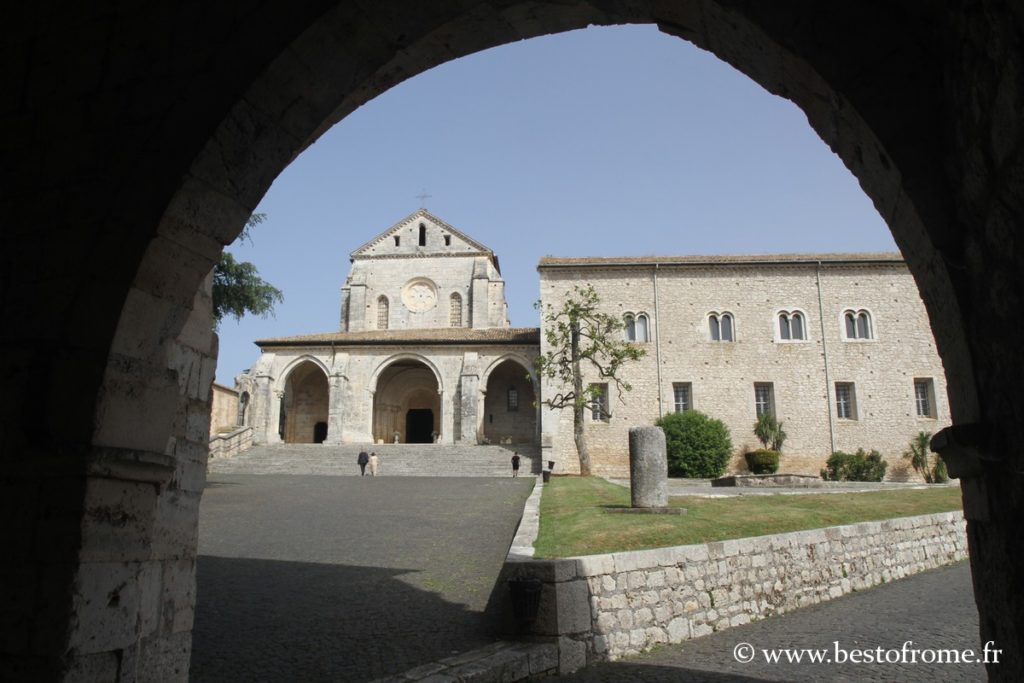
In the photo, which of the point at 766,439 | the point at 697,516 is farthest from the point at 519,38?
the point at 766,439

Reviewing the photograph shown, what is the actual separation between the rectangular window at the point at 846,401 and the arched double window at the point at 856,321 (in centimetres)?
240

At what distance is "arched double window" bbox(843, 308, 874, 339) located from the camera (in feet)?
107

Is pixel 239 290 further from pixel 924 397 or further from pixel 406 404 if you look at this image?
pixel 924 397

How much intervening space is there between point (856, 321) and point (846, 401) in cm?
376

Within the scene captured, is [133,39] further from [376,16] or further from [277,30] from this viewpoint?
[376,16]

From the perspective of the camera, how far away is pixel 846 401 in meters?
32.0

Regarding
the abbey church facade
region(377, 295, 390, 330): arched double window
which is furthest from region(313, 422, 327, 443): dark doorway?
region(377, 295, 390, 330): arched double window

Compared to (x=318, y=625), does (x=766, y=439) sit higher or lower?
higher

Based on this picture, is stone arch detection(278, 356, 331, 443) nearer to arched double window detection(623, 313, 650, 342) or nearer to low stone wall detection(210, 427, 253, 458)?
low stone wall detection(210, 427, 253, 458)

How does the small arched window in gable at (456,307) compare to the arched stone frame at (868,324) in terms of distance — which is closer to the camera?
the arched stone frame at (868,324)

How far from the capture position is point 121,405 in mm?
3283

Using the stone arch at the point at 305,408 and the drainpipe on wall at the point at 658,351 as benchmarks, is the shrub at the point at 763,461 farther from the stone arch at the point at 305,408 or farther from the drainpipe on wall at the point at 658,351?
the stone arch at the point at 305,408

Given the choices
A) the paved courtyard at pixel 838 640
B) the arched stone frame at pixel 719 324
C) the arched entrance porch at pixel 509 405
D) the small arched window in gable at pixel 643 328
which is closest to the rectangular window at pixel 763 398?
the arched stone frame at pixel 719 324

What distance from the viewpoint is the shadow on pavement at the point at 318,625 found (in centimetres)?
581
